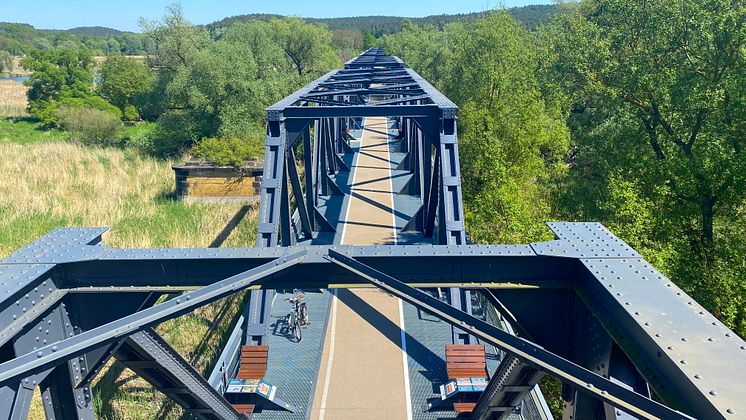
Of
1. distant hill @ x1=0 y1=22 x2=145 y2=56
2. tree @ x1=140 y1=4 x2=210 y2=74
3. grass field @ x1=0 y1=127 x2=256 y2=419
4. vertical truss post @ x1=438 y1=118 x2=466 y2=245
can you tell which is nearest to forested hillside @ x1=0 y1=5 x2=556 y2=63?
distant hill @ x1=0 y1=22 x2=145 y2=56

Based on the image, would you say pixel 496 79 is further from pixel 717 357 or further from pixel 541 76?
pixel 717 357

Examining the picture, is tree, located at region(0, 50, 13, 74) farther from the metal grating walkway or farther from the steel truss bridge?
the steel truss bridge

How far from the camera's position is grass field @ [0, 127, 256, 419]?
9461mm

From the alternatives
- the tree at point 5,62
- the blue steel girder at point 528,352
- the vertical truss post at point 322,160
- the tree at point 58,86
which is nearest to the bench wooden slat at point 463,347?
the blue steel girder at point 528,352

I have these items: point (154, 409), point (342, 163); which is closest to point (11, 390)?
point (154, 409)

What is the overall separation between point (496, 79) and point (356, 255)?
2080cm

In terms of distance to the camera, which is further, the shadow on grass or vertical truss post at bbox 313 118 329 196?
vertical truss post at bbox 313 118 329 196

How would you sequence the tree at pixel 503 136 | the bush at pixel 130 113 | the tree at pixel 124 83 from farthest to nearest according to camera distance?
the tree at pixel 124 83, the bush at pixel 130 113, the tree at pixel 503 136

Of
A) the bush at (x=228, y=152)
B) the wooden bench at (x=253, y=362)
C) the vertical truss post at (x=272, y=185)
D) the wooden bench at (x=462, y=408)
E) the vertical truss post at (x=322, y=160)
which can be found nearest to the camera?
the wooden bench at (x=462, y=408)

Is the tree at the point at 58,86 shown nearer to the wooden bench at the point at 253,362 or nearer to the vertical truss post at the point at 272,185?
the vertical truss post at the point at 272,185

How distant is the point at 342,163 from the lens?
25125 mm

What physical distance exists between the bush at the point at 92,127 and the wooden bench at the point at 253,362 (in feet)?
102

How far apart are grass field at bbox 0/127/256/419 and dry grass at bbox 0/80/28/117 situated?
2146cm

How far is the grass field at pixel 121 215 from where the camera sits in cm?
946
